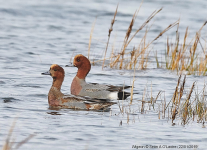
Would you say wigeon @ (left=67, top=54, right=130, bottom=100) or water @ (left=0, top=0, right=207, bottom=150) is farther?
wigeon @ (left=67, top=54, right=130, bottom=100)

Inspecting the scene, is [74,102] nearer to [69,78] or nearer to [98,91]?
[98,91]

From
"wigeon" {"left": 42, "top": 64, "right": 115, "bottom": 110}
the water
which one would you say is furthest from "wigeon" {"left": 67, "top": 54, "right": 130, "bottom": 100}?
"wigeon" {"left": 42, "top": 64, "right": 115, "bottom": 110}

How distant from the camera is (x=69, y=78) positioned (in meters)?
10.8

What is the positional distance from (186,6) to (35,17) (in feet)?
27.5

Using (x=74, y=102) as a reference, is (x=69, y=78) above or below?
above

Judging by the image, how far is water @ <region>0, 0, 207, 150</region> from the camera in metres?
5.95

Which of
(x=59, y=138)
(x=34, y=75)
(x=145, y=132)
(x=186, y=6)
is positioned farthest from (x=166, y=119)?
(x=186, y=6)

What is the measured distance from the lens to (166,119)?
6.95 meters

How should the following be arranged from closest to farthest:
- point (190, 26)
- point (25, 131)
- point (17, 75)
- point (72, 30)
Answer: point (25, 131) < point (17, 75) < point (72, 30) < point (190, 26)

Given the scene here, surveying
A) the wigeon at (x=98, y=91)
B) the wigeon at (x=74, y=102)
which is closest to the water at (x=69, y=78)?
the wigeon at (x=74, y=102)

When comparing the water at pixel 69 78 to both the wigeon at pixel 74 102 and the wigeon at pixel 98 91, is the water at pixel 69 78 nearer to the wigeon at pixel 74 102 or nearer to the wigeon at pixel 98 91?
the wigeon at pixel 74 102

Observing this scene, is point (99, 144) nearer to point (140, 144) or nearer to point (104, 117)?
point (140, 144)

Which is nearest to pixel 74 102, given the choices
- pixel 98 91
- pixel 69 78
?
pixel 98 91

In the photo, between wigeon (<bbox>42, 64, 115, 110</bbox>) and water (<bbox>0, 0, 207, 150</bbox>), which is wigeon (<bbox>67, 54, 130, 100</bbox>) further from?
wigeon (<bbox>42, 64, 115, 110</bbox>)
